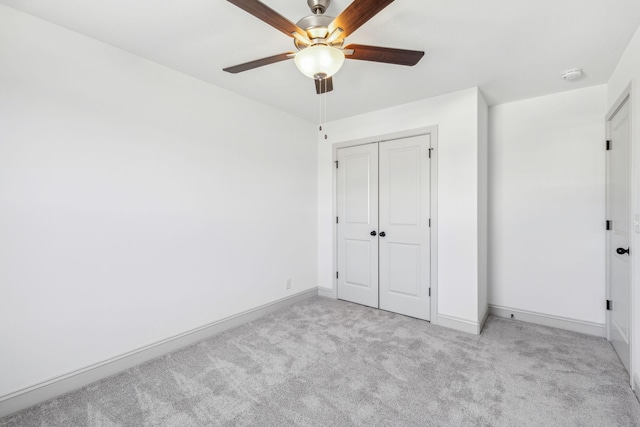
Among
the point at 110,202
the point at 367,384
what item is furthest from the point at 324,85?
the point at 367,384

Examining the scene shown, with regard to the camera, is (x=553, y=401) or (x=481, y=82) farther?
(x=481, y=82)

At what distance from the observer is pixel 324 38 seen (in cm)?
158

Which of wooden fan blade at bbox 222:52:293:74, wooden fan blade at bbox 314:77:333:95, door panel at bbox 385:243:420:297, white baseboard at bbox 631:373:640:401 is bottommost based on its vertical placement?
white baseboard at bbox 631:373:640:401

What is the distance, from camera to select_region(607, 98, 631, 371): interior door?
2.23m

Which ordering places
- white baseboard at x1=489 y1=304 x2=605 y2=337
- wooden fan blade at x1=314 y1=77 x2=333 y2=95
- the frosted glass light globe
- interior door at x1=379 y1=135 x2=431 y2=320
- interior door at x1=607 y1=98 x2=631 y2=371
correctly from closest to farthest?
the frosted glass light globe
wooden fan blade at x1=314 y1=77 x2=333 y2=95
interior door at x1=607 y1=98 x2=631 y2=371
white baseboard at x1=489 y1=304 x2=605 y2=337
interior door at x1=379 y1=135 x2=431 y2=320

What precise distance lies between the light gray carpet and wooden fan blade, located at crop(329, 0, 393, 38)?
2.22 metres

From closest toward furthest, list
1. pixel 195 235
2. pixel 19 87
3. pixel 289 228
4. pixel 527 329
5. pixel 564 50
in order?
pixel 19 87 → pixel 564 50 → pixel 195 235 → pixel 527 329 → pixel 289 228

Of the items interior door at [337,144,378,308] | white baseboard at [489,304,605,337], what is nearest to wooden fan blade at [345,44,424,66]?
interior door at [337,144,378,308]

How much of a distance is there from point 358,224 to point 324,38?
8.20 feet

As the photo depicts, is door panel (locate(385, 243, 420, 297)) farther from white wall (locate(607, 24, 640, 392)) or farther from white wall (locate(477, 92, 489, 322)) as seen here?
white wall (locate(607, 24, 640, 392))

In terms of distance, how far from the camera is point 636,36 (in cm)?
194

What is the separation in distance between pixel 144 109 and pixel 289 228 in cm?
201

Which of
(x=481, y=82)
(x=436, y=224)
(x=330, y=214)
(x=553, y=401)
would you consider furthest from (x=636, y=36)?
(x=330, y=214)

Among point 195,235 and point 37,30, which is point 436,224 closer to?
point 195,235
